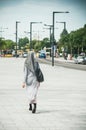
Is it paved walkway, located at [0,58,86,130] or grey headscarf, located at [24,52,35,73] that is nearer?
paved walkway, located at [0,58,86,130]

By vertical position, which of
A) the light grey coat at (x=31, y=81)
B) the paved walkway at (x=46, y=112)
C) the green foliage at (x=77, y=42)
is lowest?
the green foliage at (x=77, y=42)

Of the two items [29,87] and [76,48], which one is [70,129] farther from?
[76,48]

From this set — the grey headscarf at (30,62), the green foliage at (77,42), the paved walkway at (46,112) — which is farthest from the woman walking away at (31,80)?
the green foliage at (77,42)

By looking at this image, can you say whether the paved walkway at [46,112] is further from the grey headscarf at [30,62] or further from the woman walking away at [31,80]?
the grey headscarf at [30,62]

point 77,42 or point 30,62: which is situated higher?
point 30,62

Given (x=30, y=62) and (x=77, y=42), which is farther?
(x=77, y=42)

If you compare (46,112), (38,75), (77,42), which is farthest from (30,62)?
(77,42)

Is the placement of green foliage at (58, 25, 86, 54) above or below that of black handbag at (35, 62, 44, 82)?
below

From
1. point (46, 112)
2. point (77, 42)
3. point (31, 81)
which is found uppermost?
point (31, 81)

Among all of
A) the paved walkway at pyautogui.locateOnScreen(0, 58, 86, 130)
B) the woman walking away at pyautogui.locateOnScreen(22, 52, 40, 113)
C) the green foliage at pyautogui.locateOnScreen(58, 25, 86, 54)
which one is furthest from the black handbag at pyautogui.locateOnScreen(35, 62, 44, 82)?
the green foliage at pyautogui.locateOnScreen(58, 25, 86, 54)

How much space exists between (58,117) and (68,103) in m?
3.22

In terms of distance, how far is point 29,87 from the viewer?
42.8 ft

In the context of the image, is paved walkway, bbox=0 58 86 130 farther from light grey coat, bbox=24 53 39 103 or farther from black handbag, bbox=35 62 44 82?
black handbag, bbox=35 62 44 82

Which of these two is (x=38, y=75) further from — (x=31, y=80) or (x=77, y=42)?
(x=77, y=42)
